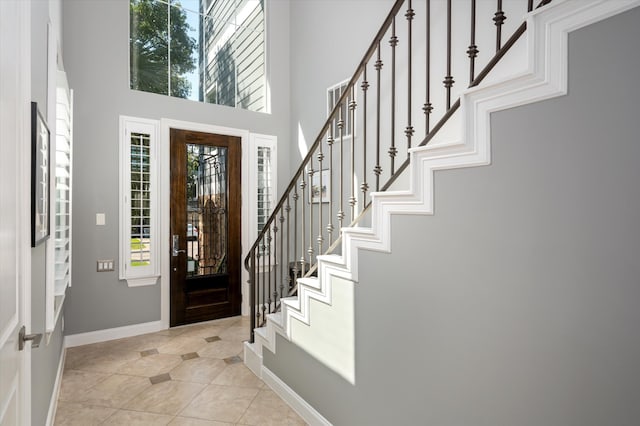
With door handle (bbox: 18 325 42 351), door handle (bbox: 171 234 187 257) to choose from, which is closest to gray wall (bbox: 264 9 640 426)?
door handle (bbox: 18 325 42 351)

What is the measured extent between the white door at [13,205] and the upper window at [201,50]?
313cm

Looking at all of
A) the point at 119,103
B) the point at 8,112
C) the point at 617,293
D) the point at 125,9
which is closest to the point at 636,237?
the point at 617,293

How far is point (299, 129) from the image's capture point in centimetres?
491

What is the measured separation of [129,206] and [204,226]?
34.8 inches

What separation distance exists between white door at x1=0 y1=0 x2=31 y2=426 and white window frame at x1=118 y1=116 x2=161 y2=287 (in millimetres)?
2695

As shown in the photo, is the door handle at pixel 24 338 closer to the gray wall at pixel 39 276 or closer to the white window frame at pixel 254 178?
the gray wall at pixel 39 276

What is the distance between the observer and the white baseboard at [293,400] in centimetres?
229

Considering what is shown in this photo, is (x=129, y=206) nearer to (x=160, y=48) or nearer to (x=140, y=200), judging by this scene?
(x=140, y=200)

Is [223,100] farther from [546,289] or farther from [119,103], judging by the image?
[546,289]

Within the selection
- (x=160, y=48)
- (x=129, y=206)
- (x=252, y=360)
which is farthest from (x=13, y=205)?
(x=160, y=48)

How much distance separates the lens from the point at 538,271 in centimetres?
118

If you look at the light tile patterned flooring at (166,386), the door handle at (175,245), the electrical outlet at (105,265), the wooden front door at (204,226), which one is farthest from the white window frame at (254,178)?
the electrical outlet at (105,265)

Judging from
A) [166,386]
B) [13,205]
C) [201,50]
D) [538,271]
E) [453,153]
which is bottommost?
[166,386]

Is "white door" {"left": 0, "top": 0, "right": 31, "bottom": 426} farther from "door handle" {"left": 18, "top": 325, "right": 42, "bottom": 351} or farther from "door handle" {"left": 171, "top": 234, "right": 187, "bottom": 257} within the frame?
"door handle" {"left": 171, "top": 234, "right": 187, "bottom": 257}
